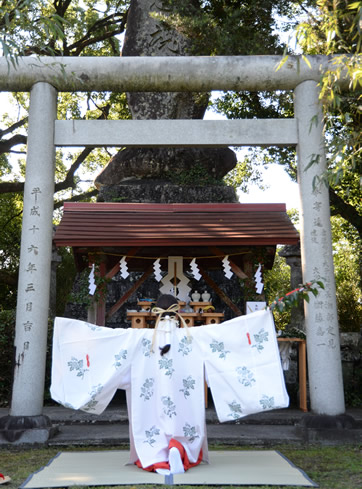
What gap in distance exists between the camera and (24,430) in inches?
255

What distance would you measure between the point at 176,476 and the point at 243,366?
112 centimetres

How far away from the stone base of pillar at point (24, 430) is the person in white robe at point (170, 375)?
5.69 feet

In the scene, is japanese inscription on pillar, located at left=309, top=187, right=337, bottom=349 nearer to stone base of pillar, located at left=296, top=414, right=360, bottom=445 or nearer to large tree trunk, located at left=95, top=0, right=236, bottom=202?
stone base of pillar, located at left=296, top=414, right=360, bottom=445

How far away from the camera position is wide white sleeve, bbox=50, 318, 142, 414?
16.5ft

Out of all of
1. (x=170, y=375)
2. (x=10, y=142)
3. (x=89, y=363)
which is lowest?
(x=170, y=375)

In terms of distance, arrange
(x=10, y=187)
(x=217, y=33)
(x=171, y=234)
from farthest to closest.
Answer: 1. (x=10, y=187)
2. (x=217, y=33)
3. (x=171, y=234)

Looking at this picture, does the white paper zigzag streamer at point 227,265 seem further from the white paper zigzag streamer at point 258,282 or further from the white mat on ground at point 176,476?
the white mat on ground at point 176,476

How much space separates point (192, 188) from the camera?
1170cm

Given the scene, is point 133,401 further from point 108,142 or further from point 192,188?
point 192,188

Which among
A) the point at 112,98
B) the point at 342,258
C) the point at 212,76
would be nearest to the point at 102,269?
the point at 212,76

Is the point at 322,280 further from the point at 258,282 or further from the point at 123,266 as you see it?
the point at 123,266

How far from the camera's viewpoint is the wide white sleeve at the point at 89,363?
502cm

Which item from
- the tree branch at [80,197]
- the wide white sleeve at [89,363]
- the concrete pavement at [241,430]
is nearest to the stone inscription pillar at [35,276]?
the concrete pavement at [241,430]

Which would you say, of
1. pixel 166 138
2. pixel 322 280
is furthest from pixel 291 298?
pixel 166 138
